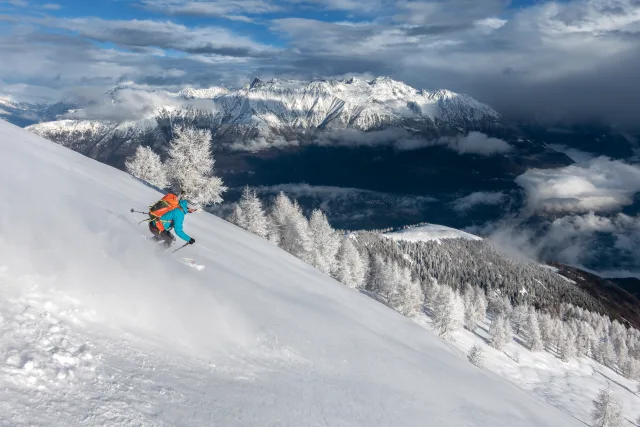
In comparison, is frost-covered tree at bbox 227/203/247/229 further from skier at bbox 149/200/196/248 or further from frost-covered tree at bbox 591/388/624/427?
frost-covered tree at bbox 591/388/624/427

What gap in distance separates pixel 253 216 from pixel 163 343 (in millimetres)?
56600

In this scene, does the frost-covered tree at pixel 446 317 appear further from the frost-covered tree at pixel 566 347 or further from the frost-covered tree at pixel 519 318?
the frost-covered tree at pixel 519 318

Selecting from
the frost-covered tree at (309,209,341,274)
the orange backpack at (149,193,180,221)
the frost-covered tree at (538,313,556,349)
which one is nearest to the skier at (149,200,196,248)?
the orange backpack at (149,193,180,221)

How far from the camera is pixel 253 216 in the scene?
A: 2648 inches

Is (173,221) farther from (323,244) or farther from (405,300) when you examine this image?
(405,300)

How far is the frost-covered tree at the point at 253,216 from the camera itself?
66500mm

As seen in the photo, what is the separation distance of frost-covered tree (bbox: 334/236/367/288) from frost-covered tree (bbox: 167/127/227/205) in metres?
31.3

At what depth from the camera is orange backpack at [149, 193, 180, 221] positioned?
53.5ft

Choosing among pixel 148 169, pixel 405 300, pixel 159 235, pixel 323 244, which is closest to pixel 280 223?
pixel 323 244

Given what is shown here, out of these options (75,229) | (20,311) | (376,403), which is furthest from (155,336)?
(376,403)

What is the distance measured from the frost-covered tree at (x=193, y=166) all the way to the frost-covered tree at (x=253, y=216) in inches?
421

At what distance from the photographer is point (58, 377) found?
804 cm

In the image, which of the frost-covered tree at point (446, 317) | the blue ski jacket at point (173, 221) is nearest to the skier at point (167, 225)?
the blue ski jacket at point (173, 221)

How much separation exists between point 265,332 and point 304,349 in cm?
164
